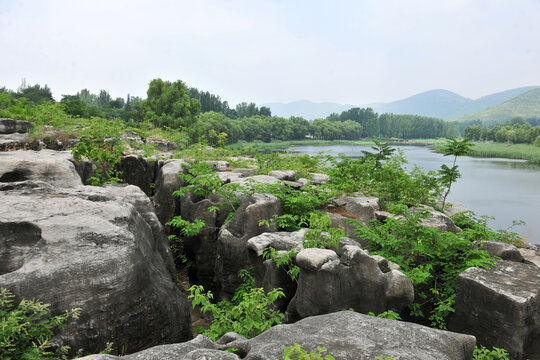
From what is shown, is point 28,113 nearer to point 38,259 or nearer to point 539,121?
point 38,259

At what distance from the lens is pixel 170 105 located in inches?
1593

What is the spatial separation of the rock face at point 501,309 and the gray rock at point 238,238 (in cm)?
339

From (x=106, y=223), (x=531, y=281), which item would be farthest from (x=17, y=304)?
(x=531, y=281)

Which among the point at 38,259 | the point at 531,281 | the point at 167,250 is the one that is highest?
the point at 38,259

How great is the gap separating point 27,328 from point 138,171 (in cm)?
850

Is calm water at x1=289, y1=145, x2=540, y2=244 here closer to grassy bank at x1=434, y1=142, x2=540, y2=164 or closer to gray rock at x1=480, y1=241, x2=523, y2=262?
gray rock at x1=480, y1=241, x2=523, y2=262

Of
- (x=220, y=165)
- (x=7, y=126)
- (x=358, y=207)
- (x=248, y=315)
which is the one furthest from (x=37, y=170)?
(x=7, y=126)

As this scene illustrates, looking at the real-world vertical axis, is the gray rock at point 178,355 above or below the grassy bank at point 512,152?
below

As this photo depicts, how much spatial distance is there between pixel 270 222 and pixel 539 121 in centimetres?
19266

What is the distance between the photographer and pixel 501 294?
168 inches

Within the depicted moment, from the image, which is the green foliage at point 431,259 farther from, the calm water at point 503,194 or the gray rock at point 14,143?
the gray rock at point 14,143

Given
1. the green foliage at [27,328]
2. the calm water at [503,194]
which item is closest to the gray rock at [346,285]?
the green foliage at [27,328]

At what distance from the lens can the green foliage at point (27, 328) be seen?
3020 millimetres

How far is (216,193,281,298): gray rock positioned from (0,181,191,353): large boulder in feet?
5.12
